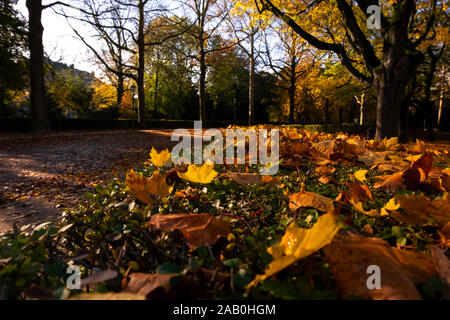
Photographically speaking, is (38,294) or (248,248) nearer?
(38,294)

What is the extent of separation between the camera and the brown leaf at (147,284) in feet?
1.38

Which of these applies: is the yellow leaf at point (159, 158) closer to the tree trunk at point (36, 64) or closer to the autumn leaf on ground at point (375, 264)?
the autumn leaf on ground at point (375, 264)

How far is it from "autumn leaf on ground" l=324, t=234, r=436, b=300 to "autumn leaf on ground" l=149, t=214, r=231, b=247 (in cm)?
27

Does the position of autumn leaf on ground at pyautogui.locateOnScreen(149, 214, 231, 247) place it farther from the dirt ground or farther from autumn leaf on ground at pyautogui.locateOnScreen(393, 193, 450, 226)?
the dirt ground

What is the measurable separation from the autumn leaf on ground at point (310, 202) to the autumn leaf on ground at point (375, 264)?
0.28m

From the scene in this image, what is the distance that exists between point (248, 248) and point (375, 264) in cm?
27

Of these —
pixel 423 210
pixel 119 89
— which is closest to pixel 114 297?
pixel 423 210

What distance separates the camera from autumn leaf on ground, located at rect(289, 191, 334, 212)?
Answer: 74 centimetres

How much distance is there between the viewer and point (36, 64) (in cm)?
1413

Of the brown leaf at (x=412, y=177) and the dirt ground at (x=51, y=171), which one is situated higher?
the brown leaf at (x=412, y=177)

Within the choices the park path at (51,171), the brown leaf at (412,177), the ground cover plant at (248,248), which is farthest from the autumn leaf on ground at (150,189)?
the park path at (51,171)

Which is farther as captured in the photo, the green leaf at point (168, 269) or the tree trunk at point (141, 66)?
the tree trunk at point (141, 66)

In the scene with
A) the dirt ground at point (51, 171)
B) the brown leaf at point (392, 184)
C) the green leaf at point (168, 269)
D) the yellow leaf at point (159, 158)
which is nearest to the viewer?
the green leaf at point (168, 269)

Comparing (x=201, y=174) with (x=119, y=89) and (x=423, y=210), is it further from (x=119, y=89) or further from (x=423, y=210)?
(x=119, y=89)
